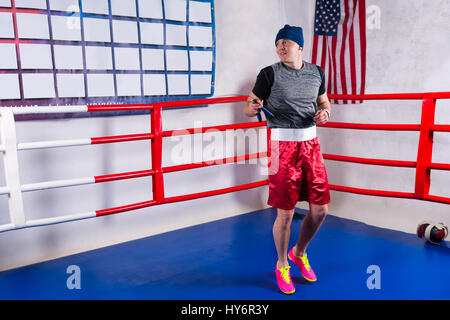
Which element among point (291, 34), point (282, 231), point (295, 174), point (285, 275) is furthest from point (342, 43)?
point (285, 275)

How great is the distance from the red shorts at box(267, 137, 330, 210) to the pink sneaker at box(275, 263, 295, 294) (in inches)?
13.3

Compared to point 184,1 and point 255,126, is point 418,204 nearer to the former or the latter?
point 255,126

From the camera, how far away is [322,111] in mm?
2125

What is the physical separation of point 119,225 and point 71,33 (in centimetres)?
129

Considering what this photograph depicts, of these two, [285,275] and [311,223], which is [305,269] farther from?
[311,223]

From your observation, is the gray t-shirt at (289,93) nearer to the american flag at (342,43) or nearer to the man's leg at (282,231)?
the man's leg at (282,231)

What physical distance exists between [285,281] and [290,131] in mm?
767

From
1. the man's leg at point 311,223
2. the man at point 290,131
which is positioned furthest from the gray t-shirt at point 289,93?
the man's leg at point 311,223

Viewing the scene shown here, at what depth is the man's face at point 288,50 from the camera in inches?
83.0

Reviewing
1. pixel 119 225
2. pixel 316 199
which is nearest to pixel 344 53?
pixel 316 199

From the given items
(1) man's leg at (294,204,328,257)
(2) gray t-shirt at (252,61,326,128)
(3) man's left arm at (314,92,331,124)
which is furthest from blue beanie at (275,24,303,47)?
(1) man's leg at (294,204,328,257)

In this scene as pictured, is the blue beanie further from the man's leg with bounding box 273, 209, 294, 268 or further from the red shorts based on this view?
the man's leg with bounding box 273, 209, 294, 268

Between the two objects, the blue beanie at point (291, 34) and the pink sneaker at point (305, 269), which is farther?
A: the pink sneaker at point (305, 269)

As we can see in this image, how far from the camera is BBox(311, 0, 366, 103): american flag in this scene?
331 centimetres
